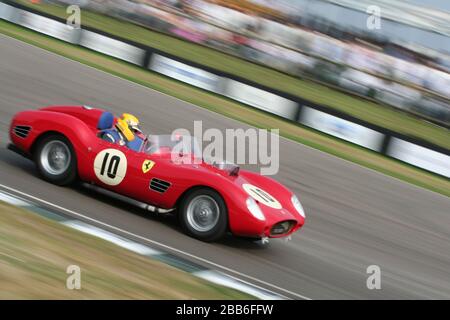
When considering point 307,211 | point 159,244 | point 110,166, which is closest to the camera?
point 159,244

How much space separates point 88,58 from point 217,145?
6050 millimetres

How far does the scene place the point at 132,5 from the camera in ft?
85.9

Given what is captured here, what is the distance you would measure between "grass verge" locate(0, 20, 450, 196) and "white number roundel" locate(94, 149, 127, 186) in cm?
748

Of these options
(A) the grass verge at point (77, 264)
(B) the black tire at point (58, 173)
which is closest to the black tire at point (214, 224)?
(A) the grass verge at point (77, 264)

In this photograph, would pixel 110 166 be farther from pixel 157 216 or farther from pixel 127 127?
pixel 157 216

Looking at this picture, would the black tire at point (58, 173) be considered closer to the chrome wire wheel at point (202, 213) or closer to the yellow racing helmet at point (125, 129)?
the yellow racing helmet at point (125, 129)

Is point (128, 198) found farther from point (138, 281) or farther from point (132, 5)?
point (132, 5)

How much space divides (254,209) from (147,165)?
1197 mm

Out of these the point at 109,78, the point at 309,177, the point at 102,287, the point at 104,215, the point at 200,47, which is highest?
the point at 200,47

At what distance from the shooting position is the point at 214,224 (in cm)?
750

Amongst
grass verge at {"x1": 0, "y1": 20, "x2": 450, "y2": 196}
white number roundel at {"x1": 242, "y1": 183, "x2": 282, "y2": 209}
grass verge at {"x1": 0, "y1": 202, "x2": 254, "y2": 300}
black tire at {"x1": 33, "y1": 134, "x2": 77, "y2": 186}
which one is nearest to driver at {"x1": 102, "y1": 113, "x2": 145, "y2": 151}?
black tire at {"x1": 33, "y1": 134, "x2": 77, "y2": 186}

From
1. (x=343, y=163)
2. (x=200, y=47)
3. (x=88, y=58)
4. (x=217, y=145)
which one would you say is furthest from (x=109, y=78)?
(x=200, y=47)

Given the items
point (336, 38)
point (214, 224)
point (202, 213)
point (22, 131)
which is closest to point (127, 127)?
point (22, 131)

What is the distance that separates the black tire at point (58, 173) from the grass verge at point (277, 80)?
12.6 m
